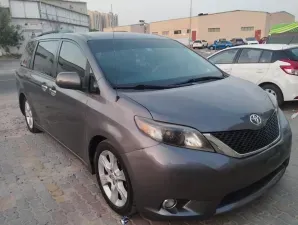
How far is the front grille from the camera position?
2.28 meters

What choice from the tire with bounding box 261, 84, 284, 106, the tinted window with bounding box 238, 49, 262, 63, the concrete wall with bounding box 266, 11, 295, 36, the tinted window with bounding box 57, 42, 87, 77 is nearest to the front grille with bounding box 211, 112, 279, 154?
the tinted window with bounding box 57, 42, 87, 77

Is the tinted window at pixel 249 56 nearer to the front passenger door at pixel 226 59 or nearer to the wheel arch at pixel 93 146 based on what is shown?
the front passenger door at pixel 226 59

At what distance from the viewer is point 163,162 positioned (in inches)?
86.0

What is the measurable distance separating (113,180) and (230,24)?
66458mm

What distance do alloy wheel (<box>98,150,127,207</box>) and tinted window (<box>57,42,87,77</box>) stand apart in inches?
38.2

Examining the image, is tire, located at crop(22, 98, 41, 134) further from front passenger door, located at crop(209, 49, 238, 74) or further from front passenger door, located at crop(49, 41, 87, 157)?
front passenger door, located at crop(209, 49, 238, 74)

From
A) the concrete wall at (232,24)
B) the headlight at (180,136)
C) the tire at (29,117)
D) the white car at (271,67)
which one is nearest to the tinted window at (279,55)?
the white car at (271,67)

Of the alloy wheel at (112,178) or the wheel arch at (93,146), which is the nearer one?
the alloy wheel at (112,178)

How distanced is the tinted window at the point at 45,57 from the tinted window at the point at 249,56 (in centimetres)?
477

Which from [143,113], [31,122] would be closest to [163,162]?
[143,113]

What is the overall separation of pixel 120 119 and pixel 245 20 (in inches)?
2581

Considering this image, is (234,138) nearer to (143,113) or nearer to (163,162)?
(163,162)

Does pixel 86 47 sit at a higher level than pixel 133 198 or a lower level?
higher

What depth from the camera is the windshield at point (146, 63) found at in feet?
9.86
